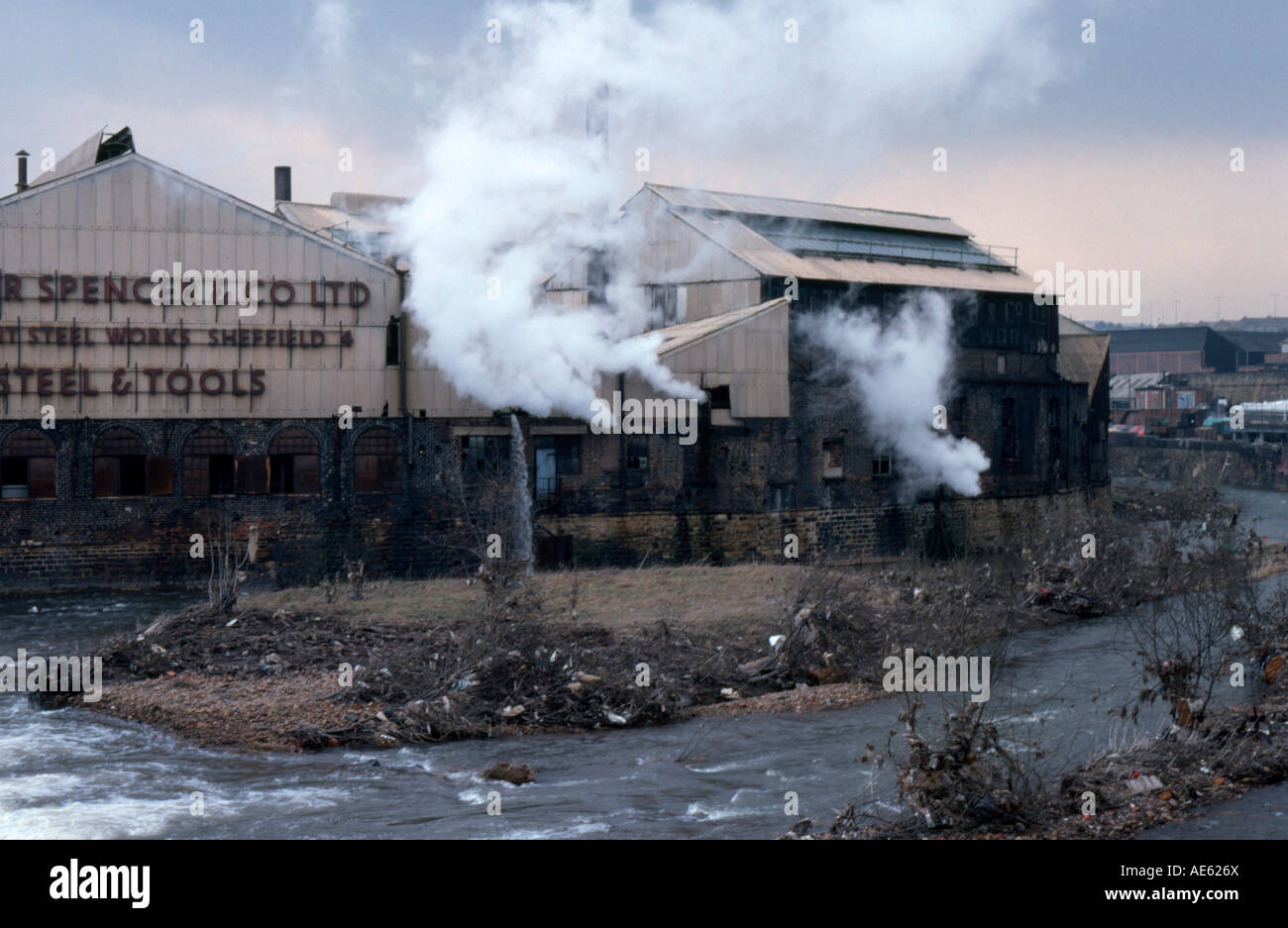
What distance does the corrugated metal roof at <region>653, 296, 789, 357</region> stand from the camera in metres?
30.6

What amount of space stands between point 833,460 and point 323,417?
506 inches

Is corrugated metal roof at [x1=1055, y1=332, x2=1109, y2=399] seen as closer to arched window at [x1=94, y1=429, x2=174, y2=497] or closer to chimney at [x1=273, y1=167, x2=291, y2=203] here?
arched window at [x1=94, y1=429, x2=174, y2=497]

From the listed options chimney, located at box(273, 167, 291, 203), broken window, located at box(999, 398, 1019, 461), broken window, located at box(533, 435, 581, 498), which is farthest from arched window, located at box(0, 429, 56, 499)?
broken window, located at box(999, 398, 1019, 461)

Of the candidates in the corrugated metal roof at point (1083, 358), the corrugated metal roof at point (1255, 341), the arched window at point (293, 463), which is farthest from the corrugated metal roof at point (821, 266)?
the corrugated metal roof at point (1255, 341)

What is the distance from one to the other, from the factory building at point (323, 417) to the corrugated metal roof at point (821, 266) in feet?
0.55

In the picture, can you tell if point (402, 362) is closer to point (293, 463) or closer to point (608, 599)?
point (293, 463)

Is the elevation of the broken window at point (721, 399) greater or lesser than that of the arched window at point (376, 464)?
greater

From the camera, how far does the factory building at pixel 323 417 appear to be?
28.2m

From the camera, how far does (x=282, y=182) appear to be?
4850 centimetres

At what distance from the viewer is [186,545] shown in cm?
2873

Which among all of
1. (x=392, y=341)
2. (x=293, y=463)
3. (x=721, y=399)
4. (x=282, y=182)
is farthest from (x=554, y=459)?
(x=282, y=182)

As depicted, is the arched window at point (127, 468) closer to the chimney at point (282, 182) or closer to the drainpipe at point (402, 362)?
the drainpipe at point (402, 362)
